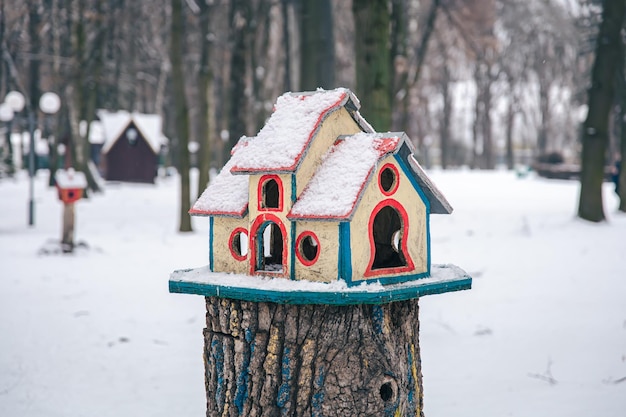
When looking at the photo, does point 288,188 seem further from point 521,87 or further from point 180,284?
point 521,87

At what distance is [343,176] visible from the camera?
9.95 ft

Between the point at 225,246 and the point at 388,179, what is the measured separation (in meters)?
0.83

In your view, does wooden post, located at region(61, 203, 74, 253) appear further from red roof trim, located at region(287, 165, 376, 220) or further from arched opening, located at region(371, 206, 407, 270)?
red roof trim, located at region(287, 165, 376, 220)

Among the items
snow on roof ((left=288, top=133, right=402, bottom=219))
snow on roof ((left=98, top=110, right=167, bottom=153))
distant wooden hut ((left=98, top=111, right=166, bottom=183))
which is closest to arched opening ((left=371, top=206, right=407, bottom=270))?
snow on roof ((left=288, top=133, right=402, bottom=219))

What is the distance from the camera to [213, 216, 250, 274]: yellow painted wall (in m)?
3.29

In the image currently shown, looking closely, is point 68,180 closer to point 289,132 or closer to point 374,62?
point 374,62

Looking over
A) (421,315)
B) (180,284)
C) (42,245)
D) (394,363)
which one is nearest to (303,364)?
(394,363)

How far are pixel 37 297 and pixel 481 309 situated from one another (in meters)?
5.02

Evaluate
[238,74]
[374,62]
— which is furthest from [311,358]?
[238,74]

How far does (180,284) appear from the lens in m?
3.16

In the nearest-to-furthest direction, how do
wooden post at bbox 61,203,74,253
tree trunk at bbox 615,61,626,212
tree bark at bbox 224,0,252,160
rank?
wooden post at bbox 61,203,74,253, tree bark at bbox 224,0,252,160, tree trunk at bbox 615,61,626,212

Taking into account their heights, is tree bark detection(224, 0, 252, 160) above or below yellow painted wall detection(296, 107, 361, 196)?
above

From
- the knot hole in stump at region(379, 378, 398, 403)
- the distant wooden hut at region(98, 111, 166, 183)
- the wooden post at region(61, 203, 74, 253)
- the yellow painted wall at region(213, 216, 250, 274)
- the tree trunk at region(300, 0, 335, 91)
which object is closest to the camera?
the knot hole in stump at region(379, 378, 398, 403)

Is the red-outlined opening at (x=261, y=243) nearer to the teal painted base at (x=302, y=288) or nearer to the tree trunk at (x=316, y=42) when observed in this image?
the teal painted base at (x=302, y=288)
